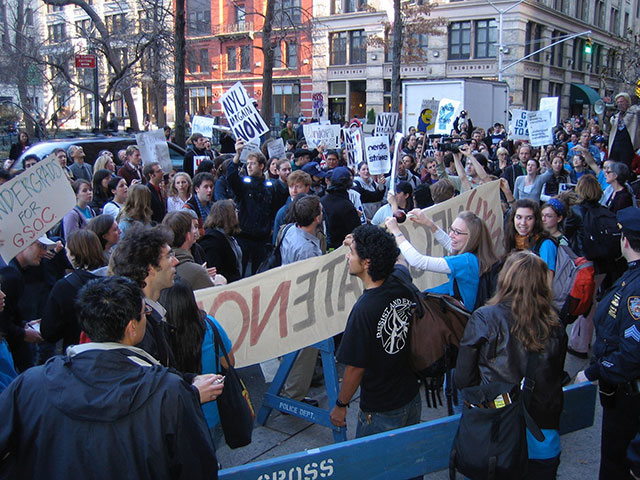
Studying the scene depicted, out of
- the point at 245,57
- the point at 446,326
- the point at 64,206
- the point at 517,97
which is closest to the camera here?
the point at 446,326

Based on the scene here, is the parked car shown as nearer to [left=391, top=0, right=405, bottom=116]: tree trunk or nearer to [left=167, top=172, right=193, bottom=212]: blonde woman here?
[left=167, top=172, right=193, bottom=212]: blonde woman

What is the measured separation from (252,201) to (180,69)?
793cm

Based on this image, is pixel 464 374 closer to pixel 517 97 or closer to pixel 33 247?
pixel 33 247

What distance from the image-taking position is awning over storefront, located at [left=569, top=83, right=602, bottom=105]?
4822cm

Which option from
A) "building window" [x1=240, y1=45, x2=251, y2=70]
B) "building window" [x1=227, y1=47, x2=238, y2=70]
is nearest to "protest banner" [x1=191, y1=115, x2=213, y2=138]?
"building window" [x1=240, y1=45, x2=251, y2=70]

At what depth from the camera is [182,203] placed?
7.17 m

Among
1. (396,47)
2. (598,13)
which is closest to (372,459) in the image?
(396,47)

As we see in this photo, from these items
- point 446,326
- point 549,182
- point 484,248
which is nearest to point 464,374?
point 446,326

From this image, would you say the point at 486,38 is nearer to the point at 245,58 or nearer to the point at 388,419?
the point at 245,58

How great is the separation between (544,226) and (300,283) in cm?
258

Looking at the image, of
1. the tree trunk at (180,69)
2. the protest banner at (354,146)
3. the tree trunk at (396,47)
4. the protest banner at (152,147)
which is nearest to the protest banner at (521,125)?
the protest banner at (354,146)

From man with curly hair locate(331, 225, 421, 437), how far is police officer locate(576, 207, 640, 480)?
41.4 inches

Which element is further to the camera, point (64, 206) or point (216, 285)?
point (64, 206)

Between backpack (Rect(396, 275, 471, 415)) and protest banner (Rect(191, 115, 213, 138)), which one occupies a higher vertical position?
protest banner (Rect(191, 115, 213, 138))
